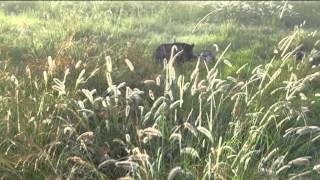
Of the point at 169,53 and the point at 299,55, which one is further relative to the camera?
the point at 299,55

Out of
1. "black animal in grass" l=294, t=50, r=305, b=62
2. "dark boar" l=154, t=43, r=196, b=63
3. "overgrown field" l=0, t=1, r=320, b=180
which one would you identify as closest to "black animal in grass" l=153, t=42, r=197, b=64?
"dark boar" l=154, t=43, r=196, b=63

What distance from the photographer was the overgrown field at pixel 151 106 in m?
4.39

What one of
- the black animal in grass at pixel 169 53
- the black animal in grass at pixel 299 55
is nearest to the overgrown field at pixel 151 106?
the black animal in grass at pixel 169 53

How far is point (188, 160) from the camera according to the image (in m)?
4.48

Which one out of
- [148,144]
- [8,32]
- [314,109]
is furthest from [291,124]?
[8,32]

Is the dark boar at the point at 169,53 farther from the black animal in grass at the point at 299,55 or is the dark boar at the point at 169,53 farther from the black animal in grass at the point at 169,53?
the black animal in grass at the point at 299,55

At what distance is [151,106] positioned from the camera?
598 centimetres

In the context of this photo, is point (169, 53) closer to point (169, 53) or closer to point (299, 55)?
point (169, 53)

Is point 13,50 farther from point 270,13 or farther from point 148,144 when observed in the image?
point 270,13

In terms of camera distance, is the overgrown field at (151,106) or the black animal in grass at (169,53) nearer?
the overgrown field at (151,106)

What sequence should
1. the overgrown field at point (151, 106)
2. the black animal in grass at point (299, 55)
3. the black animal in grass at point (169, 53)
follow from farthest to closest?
the black animal in grass at point (299, 55) < the black animal in grass at point (169, 53) < the overgrown field at point (151, 106)

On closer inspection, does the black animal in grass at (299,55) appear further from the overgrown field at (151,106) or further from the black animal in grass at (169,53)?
the black animal in grass at (169,53)

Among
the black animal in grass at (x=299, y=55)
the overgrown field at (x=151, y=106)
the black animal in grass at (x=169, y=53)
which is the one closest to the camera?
the overgrown field at (x=151, y=106)

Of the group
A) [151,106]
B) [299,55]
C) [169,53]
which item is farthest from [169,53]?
[151,106]
